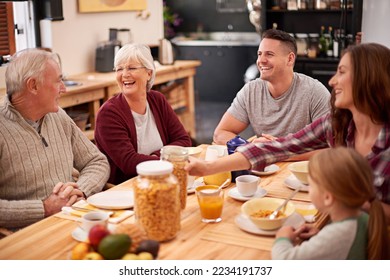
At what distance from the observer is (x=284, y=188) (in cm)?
217

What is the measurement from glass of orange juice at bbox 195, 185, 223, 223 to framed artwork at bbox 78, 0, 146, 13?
3.47m

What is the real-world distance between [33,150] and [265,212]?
3.35 feet

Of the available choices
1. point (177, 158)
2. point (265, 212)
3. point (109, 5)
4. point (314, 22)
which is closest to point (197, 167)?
point (177, 158)

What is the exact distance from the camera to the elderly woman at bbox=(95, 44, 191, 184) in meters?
2.63

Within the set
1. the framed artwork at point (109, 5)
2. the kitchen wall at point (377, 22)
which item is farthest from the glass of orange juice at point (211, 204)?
the framed artwork at point (109, 5)

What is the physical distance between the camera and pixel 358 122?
194 centimetres

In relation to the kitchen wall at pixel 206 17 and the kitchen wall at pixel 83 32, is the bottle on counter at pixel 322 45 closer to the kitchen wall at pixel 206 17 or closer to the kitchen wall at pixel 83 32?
the kitchen wall at pixel 206 17

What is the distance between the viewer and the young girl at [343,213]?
147 centimetres

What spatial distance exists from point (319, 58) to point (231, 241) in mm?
5153

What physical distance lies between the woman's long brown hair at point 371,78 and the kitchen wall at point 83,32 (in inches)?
130

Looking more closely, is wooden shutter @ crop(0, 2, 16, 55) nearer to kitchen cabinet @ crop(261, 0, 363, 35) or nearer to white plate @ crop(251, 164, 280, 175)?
white plate @ crop(251, 164, 280, 175)

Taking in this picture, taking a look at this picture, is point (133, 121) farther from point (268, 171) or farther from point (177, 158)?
point (177, 158)
